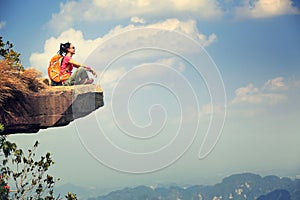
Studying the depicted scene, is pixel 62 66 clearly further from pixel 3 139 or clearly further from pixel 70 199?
pixel 3 139

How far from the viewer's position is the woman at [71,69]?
12258mm

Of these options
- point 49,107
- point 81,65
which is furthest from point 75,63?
point 49,107

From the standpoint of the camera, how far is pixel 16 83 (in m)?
11.7

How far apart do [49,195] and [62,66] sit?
Answer: 6.86 metres

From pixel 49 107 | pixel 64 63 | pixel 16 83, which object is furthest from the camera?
pixel 64 63

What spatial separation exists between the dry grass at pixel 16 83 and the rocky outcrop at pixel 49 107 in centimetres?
16

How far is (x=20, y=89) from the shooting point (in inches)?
465

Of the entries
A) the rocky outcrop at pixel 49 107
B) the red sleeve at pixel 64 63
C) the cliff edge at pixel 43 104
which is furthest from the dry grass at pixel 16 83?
the red sleeve at pixel 64 63

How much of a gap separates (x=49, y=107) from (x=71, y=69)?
55.5 inches

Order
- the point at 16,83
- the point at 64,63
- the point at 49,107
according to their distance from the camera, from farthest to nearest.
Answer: the point at 64,63
the point at 49,107
the point at 16,83

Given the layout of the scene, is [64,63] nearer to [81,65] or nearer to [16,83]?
[81,65]

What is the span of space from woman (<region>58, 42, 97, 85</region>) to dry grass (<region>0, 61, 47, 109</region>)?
0.84 m

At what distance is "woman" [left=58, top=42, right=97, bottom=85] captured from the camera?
483 inches

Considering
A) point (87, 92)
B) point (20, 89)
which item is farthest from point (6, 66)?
point (87, 92)
